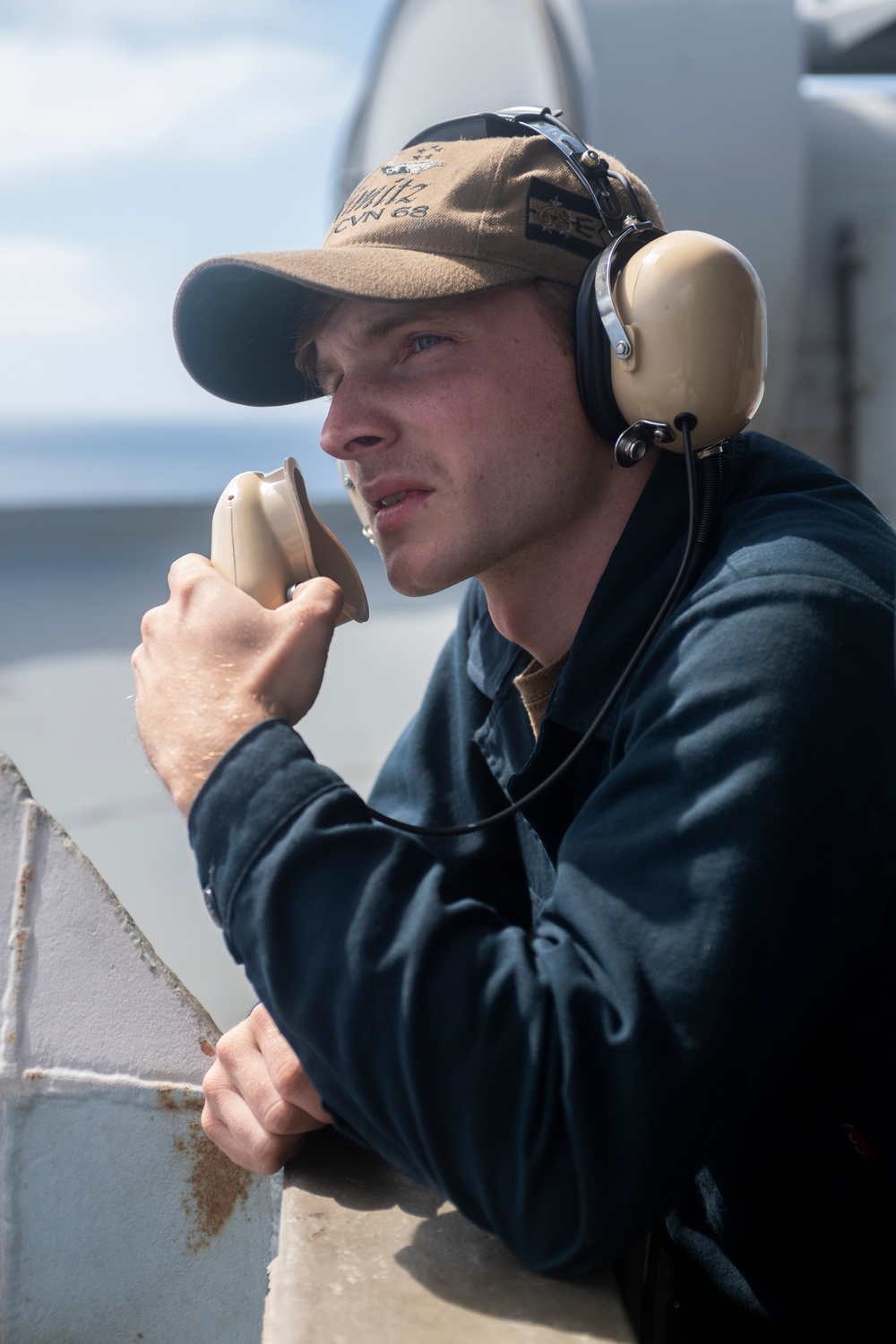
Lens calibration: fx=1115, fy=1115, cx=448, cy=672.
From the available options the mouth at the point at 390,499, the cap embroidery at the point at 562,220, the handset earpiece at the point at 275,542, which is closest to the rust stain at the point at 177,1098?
the handset earpiece at the point at 275,542

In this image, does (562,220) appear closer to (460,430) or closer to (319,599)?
(460,430)

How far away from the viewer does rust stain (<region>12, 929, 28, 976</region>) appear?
49.0 inches

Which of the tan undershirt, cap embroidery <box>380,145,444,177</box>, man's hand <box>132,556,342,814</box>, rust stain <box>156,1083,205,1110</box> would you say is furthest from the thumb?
rust stain <box>156,1083,205,1110</box>

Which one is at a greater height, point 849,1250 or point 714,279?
point 714,279

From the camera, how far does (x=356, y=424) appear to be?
3.73 feet

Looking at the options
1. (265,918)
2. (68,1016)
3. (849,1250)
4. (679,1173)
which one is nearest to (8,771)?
(68,1016)

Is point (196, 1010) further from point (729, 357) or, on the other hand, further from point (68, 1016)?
point (729, 357)

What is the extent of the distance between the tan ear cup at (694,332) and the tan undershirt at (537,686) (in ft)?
1.01

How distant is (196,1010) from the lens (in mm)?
1248

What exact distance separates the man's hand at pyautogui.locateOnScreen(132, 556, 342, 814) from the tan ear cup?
0.35 m

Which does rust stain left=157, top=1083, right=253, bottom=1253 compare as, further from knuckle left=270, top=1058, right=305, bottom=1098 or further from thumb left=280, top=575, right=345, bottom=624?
thumb left=280, top=575, right=345, bottom=624

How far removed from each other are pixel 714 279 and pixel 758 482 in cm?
19

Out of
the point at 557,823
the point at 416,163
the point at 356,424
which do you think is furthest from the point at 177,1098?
the point at 416,163

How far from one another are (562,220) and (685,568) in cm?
41
